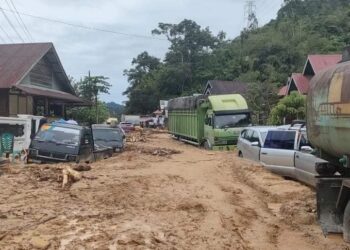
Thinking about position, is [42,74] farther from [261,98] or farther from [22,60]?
[261,98]

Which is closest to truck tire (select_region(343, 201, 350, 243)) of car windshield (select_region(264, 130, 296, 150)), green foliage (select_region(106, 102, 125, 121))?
car windshield (select_region(264, 130, 296, 150))

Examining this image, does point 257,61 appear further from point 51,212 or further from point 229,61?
point 51,212

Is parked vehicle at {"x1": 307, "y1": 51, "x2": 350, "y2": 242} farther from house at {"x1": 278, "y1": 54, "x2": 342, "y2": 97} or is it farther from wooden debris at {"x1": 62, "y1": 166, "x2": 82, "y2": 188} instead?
house at {"x1": 278, "y1": 54, "x2": 342, "y2": 97}

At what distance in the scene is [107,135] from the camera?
27.1m

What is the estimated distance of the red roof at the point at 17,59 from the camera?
33.1 meters

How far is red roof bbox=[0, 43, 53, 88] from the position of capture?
3312 cm

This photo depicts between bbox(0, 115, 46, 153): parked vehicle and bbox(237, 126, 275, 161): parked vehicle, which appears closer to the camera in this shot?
bbox(237, 126, 275, 161): parked vehicle

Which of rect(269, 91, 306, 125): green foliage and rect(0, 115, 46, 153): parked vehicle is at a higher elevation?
rect(269, 91, 306, 125): green foliage

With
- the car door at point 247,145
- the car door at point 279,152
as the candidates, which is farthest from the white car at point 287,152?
the car door at point 247,145

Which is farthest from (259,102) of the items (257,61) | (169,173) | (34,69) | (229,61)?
(229,61)

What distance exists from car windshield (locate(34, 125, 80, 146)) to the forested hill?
4345 cm

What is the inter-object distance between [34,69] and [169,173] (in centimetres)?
2289

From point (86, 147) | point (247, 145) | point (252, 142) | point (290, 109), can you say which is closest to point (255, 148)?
point (252, 142)

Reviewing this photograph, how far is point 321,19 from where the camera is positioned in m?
86.3
